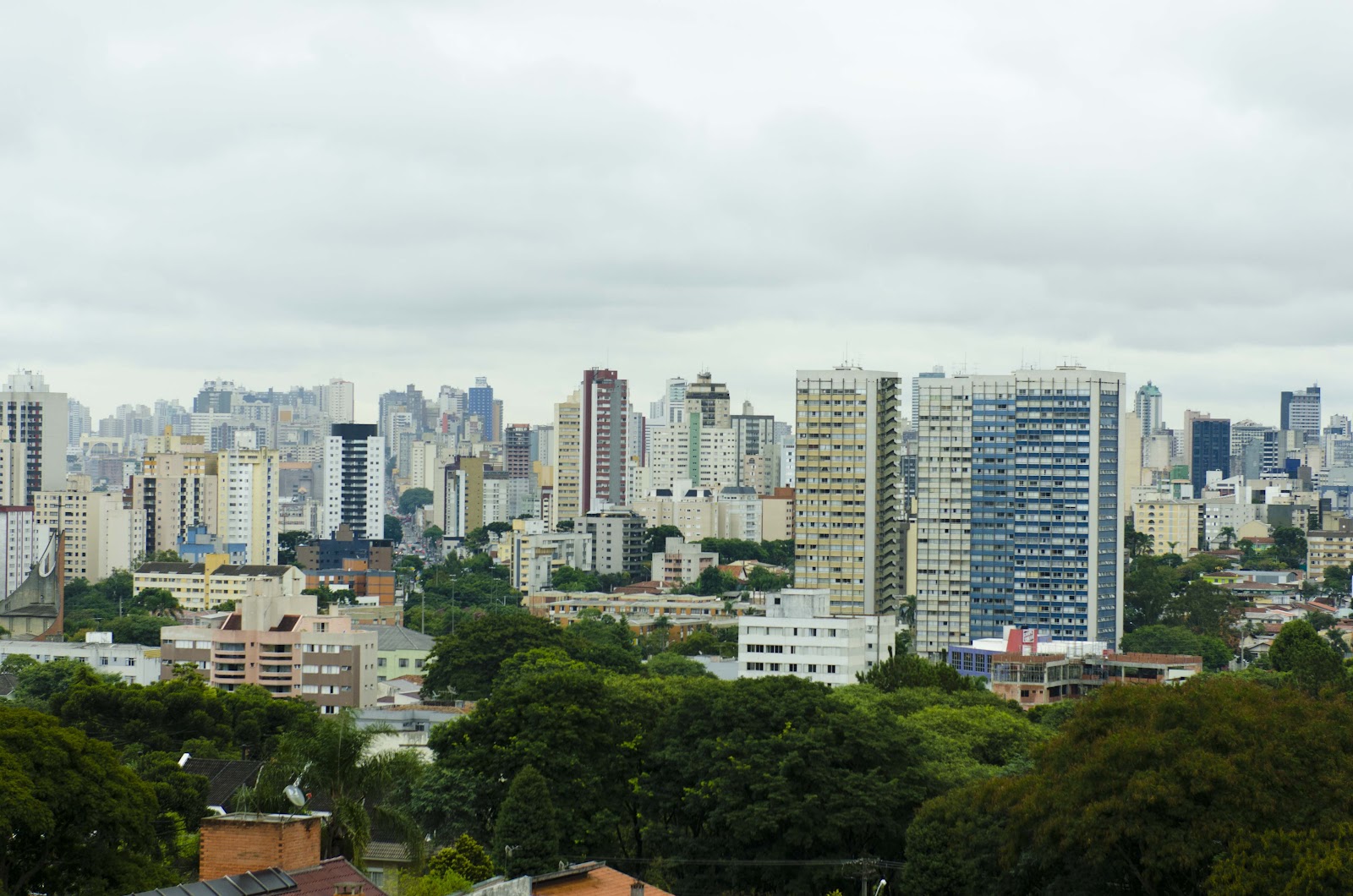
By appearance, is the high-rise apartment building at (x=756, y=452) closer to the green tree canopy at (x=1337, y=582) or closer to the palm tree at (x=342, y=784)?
the green tree canopy at (x=1337, y=582)

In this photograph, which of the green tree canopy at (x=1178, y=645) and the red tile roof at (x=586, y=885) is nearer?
the red tile roof at (x=586, y=885)

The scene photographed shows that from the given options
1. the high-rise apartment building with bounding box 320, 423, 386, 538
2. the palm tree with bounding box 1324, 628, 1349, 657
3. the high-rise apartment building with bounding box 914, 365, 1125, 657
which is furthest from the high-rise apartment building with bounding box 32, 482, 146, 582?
the palm tree with bounding box 1324, 628, 1349, 657

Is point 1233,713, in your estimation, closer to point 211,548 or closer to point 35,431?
point 211,548

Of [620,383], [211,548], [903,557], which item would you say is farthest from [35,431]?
[903,557]

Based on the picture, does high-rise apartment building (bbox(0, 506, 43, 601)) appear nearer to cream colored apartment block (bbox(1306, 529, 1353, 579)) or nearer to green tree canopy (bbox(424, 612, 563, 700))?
green tree canopy (bbox(424, 612, 563, 700))

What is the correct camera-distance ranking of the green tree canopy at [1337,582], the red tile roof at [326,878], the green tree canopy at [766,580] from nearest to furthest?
1. the red tile roof at [326,878]
2. the green tree canopy at [766,580]
3. the green tree canopy at [1337,582]

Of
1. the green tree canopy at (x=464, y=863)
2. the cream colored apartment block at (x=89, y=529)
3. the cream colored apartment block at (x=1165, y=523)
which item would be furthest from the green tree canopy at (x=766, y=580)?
the green tree canopy at (x=464, y=863)

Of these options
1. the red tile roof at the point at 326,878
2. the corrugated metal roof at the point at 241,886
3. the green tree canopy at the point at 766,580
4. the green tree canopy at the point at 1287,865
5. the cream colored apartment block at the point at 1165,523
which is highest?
the cream colored apartment block at the point at 1165,523
